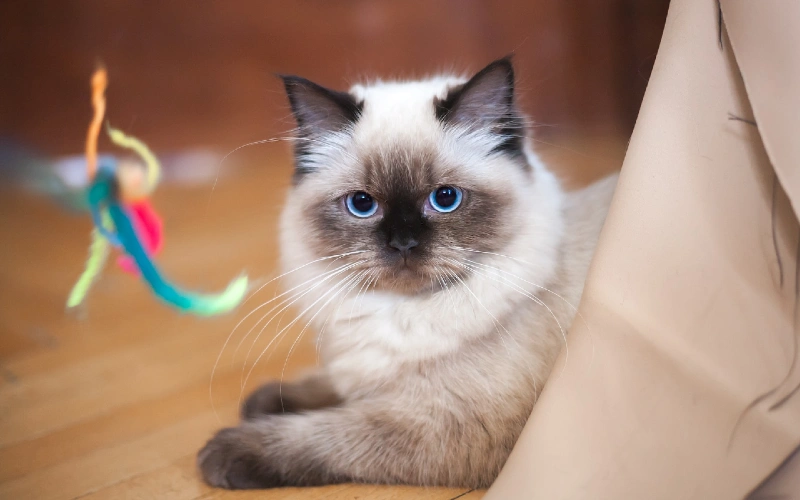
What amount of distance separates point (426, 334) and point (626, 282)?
1.22 feet

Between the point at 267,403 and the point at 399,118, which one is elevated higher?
the point at 399,118

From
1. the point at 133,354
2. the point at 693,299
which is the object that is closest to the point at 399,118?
the point at 693,299

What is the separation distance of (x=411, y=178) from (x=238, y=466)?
58cm

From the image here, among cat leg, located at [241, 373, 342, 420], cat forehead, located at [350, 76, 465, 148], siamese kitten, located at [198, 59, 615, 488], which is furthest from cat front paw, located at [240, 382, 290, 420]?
cat forehead, located at [350, 76, 465, 148]

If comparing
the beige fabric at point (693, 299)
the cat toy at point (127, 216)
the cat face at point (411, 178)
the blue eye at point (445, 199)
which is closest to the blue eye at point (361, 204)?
the cat face at point (411, 178)

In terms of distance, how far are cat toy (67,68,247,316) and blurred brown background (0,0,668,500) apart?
67 mm

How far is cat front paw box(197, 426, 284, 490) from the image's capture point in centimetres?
109

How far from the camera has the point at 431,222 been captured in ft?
3.51

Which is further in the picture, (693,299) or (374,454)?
(374,454)

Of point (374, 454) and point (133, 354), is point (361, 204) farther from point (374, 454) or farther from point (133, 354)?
point (133, 354)

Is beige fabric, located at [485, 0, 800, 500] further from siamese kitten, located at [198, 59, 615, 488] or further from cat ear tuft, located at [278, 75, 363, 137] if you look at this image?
cat ear tuft, located at [278, 75, 363, 137]

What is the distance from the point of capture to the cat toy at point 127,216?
1382 mm

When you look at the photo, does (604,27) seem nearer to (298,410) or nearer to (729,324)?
(729,324)

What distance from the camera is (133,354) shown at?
5.41 ft
